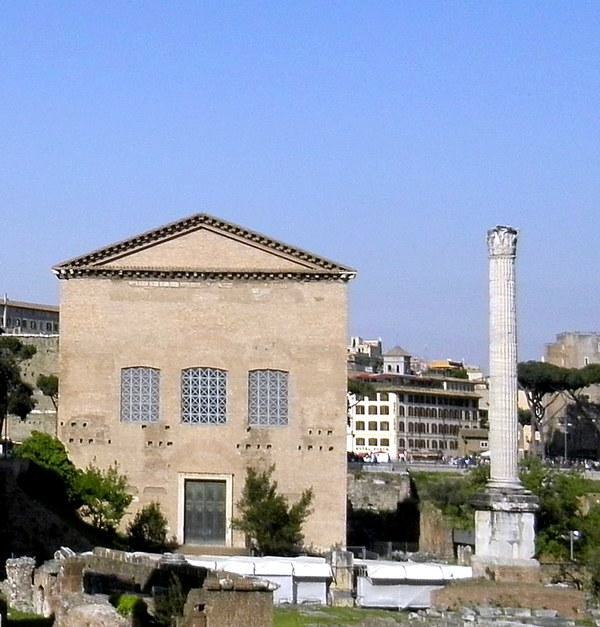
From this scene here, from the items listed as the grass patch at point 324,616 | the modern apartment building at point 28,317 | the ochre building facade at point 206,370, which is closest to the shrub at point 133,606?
the grass patch at point 324,616

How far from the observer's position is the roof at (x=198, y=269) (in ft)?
138

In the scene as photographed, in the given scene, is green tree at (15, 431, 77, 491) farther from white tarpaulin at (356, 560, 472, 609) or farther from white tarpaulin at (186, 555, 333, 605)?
white tarpaulin at (356, 560, 472, 609)

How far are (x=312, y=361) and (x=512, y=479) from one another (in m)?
8.72

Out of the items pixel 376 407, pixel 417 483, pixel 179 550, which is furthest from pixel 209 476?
pixel 376 407

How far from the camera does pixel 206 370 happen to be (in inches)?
1654

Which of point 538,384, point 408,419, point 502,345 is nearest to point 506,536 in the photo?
point 502,345

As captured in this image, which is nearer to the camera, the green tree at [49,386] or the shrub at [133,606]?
the shrub at [133,606]

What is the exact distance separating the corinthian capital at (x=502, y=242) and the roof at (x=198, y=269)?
7112 mm

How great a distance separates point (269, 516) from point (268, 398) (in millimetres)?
3230

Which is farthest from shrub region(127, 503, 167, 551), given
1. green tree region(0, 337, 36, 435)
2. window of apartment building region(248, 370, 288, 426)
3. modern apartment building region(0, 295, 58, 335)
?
modern apartment building region(0, 295, 58, 335)

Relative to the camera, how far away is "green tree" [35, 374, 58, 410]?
231ft

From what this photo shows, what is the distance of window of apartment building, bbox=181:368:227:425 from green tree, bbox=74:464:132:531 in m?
2.43

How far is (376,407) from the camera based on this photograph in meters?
94.1

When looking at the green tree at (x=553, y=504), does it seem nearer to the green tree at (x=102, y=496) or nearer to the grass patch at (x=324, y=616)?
the green tree at (x=102, y=496)
